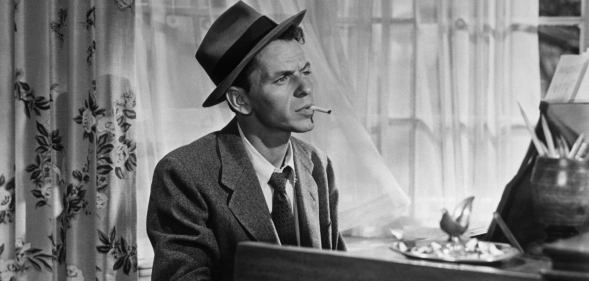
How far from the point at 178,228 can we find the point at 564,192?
0.79 metres

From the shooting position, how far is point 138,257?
2586 mm

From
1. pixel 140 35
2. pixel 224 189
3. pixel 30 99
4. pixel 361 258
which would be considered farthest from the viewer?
pixel 140 35

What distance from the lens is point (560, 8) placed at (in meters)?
2.60

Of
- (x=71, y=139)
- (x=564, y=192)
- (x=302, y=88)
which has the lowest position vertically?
(x=564, y=192)

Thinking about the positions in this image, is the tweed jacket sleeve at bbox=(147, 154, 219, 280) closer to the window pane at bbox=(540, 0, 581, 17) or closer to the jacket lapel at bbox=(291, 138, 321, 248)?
the jacket lapel at bbox=(291, 138, 321, 248)

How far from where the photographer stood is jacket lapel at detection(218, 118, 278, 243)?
149 cm

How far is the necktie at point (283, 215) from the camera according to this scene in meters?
1.54

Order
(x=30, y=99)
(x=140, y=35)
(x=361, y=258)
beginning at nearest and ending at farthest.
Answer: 1. (x=361, y=258)
2. (x=30, y=99)
3. (x=140, y=35)

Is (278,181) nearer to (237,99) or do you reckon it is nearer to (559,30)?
(237,99)

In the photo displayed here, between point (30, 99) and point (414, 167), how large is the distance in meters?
1.40

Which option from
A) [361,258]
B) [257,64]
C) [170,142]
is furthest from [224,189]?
[170,142]

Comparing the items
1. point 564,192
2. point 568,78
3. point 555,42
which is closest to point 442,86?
point 555,42

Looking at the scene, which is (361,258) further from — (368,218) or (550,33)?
(550,33)

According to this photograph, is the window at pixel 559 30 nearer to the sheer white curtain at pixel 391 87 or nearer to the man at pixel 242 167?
the sheer white curtain at pixel 391 87
